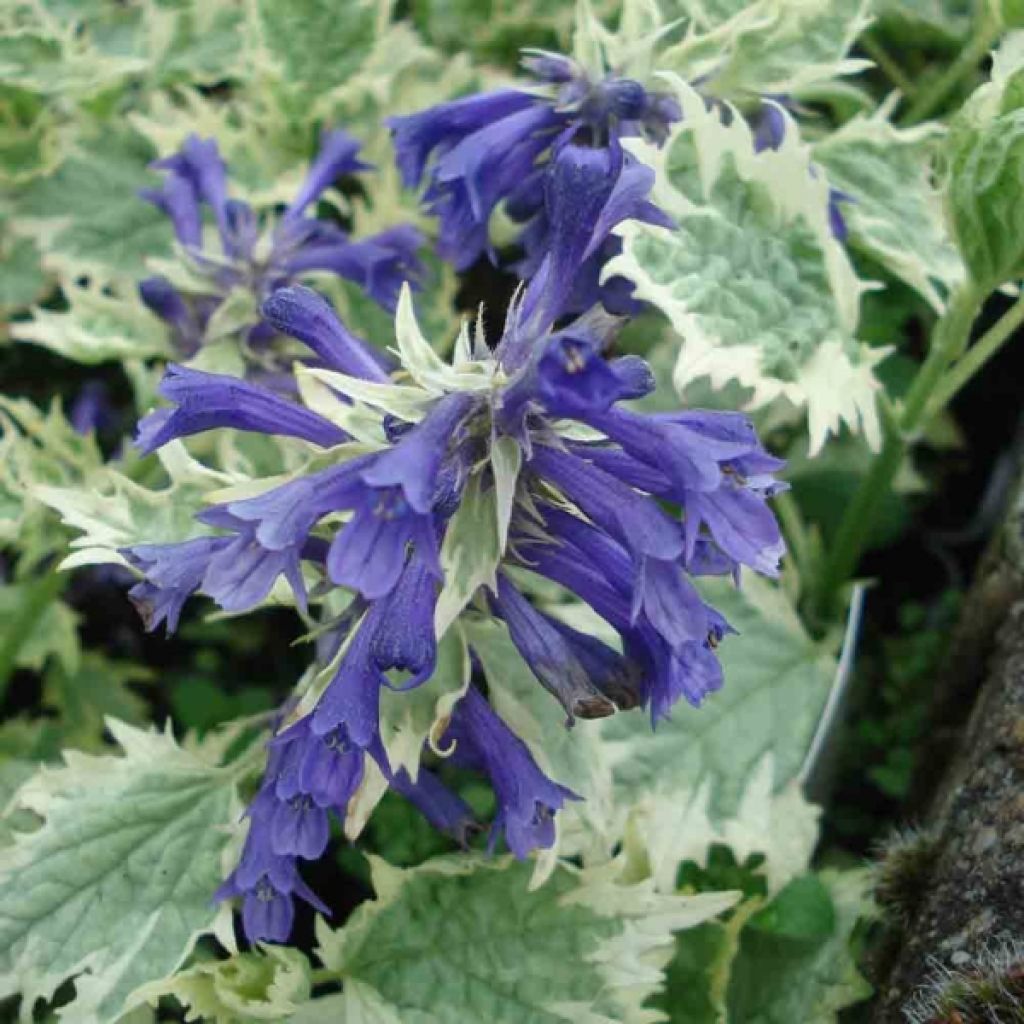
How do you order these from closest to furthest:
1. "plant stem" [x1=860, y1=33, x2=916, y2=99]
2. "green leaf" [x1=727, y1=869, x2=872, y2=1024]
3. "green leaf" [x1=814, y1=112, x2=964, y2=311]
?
"green leaf" [x1=727, y1=869, x2=872, y2=1024], "green leaf" [x1=814, y1=112, x2=964, y2=311], "plant stem" [x1=860, y1=33, x2=916, y2=99]

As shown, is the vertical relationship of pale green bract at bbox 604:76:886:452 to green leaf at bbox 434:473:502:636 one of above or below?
above

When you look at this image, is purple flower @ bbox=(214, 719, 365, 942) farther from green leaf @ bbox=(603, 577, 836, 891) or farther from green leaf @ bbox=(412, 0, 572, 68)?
green leaf @ bbox=(412, 0, 572, 68)

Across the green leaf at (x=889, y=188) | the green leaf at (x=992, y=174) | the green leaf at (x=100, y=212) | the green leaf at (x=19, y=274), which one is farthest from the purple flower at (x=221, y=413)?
the green leaf at (x=19, y=274)

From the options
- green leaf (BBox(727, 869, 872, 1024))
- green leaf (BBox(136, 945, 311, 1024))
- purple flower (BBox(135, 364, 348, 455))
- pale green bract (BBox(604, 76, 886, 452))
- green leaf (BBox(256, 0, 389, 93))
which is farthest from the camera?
green leaf (BBox(256, 0, 389, 93))

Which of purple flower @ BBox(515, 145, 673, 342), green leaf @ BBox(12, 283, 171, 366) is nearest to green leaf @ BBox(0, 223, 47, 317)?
green leaf @ BBox(12, 283, 171, 366)

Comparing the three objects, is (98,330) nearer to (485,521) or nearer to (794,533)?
(485,521)

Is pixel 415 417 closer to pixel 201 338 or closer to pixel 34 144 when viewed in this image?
pixel 201 338
